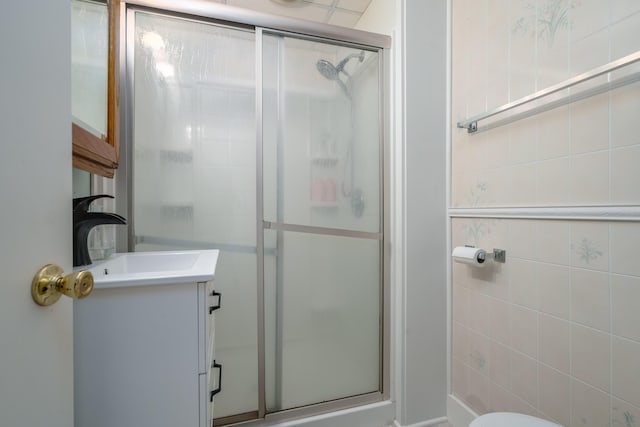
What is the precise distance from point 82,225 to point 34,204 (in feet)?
1.33

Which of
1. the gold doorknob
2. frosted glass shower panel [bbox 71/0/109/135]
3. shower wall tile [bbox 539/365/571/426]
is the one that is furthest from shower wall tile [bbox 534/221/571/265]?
frosted glass shower panel [bbox 71/0/109/135]

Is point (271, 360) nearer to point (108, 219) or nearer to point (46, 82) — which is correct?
point (108, 219)

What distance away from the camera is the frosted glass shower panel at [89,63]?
0.80 meters

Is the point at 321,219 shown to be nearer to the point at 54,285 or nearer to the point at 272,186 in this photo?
the point at 272,186

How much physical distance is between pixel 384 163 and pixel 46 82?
1228mm

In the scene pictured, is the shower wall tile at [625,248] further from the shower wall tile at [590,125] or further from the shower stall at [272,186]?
the shower stall at [272,186]

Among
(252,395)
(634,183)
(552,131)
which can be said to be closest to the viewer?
(634,183)

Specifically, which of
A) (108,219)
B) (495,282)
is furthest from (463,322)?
(108,219)

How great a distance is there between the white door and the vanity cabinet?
0.13m

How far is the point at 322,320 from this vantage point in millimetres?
1337

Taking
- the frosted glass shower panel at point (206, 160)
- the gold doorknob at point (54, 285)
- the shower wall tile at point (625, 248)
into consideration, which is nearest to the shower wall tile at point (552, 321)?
the shower wall tile at point (625, 248)

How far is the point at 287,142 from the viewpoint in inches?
50.5

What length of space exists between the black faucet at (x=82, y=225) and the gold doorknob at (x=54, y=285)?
0.38m

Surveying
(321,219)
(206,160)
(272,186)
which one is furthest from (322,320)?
(206,160)
